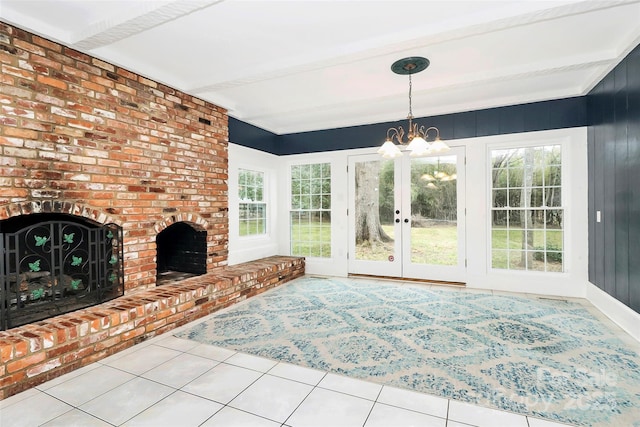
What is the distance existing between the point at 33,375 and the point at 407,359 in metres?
2.64

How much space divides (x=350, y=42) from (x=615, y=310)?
12.5ft

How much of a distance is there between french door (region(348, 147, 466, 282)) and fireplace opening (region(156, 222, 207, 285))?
247cm

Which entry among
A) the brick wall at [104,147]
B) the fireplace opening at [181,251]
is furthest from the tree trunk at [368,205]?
the fireplace opening at [181,251]

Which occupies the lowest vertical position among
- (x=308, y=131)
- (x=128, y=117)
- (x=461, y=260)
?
(x=461, y=260)

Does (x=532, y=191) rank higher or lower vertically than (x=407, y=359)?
higher

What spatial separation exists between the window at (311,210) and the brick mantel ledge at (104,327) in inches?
71.4

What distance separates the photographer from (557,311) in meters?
3.61

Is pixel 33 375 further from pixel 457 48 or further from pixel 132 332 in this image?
pixel 457 48

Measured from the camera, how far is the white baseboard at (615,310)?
290 centimetres

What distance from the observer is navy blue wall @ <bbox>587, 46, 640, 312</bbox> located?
2.94 m

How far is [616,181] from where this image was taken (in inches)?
130

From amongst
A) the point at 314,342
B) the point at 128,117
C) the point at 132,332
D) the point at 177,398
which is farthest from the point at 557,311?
the point at 128,117

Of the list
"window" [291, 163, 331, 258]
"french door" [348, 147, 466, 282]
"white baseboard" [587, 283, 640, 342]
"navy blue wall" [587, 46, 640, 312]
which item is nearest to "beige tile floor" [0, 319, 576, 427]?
"white baseboard" [587, 283, 640, 342]

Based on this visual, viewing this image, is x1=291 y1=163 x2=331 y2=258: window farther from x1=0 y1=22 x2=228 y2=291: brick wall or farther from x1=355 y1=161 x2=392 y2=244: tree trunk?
x1=0 y1=22 x2=228 y2=291: brick wall
